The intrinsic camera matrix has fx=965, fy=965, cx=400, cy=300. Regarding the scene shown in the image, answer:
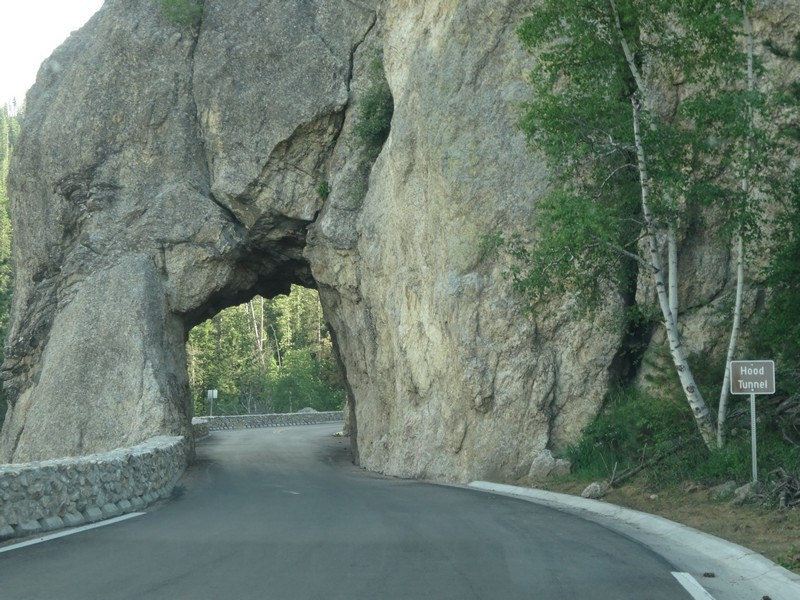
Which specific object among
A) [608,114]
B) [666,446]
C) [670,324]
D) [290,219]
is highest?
[290,219]

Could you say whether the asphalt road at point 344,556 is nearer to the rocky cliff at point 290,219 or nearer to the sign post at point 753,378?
the sign post at point 753,378

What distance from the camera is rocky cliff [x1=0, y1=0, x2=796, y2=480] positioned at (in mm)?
24031

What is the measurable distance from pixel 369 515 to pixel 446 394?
1050cm

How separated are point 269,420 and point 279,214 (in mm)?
37460

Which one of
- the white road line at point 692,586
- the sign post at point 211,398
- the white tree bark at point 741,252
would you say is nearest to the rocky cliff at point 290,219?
the white tree bark at point 741,252

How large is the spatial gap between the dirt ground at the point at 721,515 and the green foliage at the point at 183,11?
2289 centimetres

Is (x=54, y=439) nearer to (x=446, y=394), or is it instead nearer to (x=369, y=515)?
(x=446, y=394)

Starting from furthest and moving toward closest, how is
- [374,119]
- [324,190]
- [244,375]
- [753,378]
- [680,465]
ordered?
[244,375] < [324,190] < [374,119] < [680,465] < [753,378]

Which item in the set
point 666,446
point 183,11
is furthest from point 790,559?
point 183,11

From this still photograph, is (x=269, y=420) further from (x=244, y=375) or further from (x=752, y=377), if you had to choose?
(x=752, y=377)

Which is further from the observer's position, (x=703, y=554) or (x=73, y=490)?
(x=73, y=490)

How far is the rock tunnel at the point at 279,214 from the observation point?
24.4m

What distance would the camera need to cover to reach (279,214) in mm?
32281

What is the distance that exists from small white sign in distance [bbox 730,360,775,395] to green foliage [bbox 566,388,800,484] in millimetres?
1699
